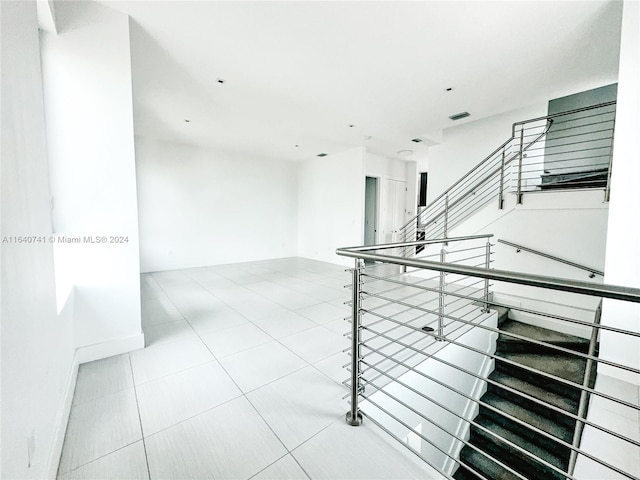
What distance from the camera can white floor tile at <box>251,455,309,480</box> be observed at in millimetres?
1200

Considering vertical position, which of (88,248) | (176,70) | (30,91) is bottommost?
(88,248)

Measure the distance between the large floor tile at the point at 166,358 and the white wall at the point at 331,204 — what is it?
410cm

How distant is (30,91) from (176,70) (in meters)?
2.16

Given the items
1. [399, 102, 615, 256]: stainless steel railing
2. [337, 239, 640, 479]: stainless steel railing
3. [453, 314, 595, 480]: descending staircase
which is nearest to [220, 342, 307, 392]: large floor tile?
[337, 239, 640, 479]: stainless steel railing

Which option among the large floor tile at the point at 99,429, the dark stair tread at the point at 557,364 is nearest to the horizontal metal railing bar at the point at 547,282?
the large floor tile at the point at 99,429

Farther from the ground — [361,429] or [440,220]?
[440,220]

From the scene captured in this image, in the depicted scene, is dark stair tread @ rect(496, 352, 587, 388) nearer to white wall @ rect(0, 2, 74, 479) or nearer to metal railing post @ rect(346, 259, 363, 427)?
metal railing post @ rect(346, 259, 363, 427)

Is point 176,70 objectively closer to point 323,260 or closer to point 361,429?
point 361,429

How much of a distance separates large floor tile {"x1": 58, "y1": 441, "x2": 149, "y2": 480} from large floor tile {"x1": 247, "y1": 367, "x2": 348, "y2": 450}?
0.60m

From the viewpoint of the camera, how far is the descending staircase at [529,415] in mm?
2426

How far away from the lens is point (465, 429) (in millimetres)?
2910

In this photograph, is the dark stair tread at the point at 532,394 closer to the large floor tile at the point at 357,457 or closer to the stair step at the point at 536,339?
the stair step at the point at 536,339

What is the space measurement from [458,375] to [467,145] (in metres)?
4.19

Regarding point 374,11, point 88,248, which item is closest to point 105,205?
point 88,248
